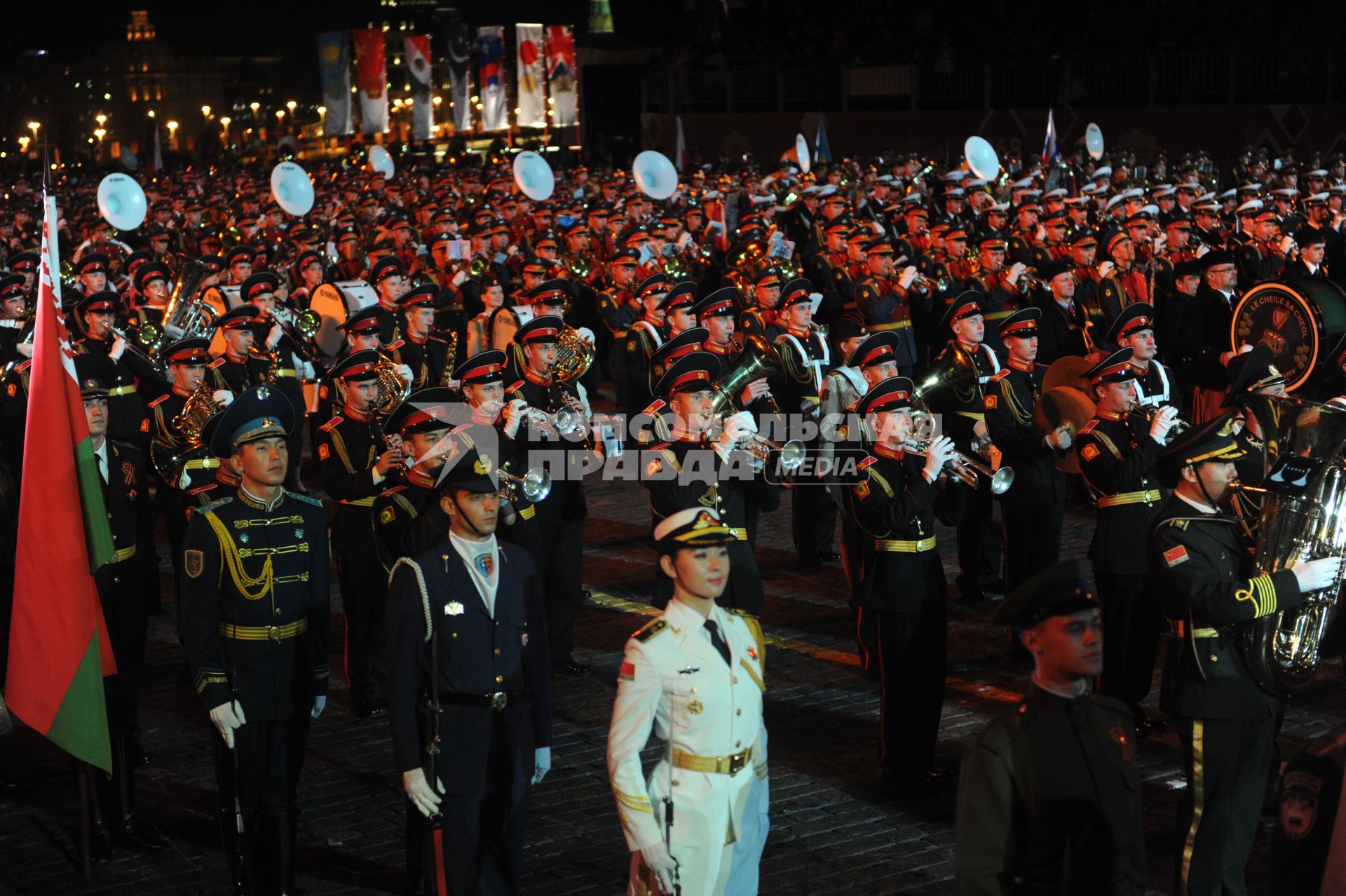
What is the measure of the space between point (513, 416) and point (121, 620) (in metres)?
2.47

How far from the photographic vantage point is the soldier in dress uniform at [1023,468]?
31.5 feet

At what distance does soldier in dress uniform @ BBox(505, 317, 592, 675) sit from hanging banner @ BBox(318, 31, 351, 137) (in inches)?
1175

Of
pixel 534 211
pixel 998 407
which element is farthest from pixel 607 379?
pixel 998 407

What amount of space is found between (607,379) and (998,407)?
10851 mm

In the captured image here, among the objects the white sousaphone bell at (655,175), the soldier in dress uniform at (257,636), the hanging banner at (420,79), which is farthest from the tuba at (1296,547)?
the hanging banner at (420,79)

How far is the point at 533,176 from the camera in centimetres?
2509

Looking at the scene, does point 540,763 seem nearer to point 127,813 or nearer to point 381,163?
point 127,813

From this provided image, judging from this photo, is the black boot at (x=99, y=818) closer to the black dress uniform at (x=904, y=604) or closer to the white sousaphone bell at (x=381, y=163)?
the black dress uniform at (x=904, y=604)

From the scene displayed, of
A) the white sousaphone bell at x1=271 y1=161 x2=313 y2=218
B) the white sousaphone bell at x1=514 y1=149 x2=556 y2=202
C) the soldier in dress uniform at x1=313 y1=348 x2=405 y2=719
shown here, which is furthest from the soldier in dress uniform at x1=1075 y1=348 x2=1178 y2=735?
the white sousaphone bell at x1=514 y1=149 x2=556 y2=202

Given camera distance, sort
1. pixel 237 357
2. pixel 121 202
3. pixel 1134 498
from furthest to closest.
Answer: pixel 121 202, pixel 237 357, pixel 1134 498

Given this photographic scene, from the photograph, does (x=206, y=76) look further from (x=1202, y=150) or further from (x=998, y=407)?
(x=998, y=407)

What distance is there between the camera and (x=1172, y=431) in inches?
332

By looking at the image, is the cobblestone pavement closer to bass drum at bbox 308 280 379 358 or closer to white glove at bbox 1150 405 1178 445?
white glove at bbox 1150 405 1178 445

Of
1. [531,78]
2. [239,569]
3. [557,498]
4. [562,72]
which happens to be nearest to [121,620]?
[239,569]
